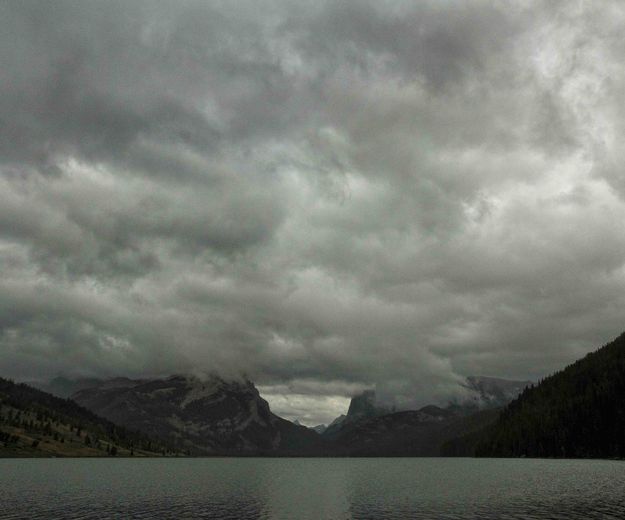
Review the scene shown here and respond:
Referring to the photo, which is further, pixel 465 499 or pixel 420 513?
pixel 465 499

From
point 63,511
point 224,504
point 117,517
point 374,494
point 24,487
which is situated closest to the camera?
point 117,517

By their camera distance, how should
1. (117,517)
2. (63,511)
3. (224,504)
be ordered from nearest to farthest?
1. (117,517)
2. (63,511)
3. (224,504)

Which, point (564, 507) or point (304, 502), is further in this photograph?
point (304, 502)

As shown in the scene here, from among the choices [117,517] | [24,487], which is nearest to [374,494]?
[117,517]

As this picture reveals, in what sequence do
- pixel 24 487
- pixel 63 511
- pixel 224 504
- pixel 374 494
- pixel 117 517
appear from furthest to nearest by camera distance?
pixel 24 487 < pixel 374 494 < pixel 224 504 < pixel 63 511 < pixel 117 517

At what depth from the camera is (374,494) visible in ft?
394

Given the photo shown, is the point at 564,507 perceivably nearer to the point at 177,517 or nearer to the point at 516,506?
the point at 516,506

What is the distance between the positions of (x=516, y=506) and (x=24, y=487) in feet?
393

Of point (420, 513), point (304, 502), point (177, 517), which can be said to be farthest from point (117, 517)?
point (420, 513)

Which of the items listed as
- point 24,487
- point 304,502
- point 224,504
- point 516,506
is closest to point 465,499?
point 516,506

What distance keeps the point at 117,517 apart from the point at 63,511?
13.4 metres

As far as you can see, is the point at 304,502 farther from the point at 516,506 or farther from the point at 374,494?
the point at 516,506

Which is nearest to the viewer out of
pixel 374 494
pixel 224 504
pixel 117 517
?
pixel 117 517

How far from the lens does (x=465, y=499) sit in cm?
10356
